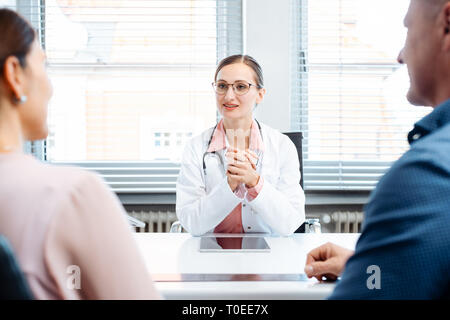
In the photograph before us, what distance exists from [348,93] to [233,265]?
1.79 m

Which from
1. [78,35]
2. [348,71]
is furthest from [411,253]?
[78,35]

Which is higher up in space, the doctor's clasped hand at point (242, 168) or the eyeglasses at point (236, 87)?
the eyeglasses at point (236, 87)

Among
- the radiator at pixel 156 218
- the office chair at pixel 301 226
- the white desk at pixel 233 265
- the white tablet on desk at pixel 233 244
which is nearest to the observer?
the white desk at pixel 233 265

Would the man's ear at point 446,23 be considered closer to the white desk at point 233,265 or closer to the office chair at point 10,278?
the white desk at point 233,265

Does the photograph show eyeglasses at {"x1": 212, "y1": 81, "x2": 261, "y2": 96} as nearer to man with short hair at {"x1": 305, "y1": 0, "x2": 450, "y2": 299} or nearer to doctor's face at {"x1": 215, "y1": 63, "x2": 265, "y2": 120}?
doctor's face at {"x1": 215, "y1": 63, "x2": 265, "y2": 120}

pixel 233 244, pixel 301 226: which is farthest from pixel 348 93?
pixel 233 244

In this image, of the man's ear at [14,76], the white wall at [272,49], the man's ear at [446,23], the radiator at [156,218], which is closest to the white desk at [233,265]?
the man's ear at [446,23]

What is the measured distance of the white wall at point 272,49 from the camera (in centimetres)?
237

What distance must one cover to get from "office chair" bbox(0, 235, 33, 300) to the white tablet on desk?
78cm

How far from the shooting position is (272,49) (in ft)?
7.81

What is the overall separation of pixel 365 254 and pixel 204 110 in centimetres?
206

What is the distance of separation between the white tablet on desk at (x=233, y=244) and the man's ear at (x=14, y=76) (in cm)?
80

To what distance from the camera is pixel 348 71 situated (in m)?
2.50

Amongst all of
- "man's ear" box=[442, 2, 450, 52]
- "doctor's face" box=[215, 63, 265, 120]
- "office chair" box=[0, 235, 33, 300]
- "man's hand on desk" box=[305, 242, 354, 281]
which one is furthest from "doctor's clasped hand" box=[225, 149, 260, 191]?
"office chair" box=[0, 235, 33, 300]
